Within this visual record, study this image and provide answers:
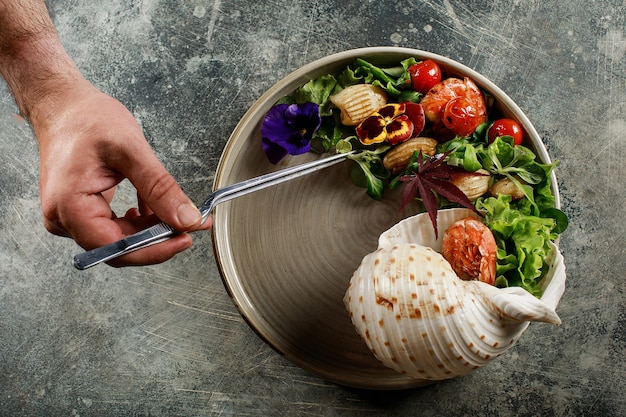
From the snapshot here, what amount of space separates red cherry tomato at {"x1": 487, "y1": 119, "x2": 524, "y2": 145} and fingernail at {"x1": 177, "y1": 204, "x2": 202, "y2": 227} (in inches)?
20.3

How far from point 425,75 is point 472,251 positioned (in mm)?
314

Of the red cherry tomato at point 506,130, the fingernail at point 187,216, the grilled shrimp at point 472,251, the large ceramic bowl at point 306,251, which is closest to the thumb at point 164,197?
the fingernail at point 187,216

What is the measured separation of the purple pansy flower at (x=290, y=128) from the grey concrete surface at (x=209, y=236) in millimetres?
191

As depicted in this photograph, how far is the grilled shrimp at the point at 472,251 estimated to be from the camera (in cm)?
88

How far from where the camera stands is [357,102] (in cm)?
97

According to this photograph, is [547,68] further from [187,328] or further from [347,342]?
[187,328]

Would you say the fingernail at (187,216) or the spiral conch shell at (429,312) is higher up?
the fingernail at (187,216)

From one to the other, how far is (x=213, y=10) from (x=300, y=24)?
185 mm

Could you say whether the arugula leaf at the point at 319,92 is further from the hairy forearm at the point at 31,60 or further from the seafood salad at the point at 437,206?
the hairy forearm at the point at 31,60

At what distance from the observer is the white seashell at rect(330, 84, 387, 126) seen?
0.97m

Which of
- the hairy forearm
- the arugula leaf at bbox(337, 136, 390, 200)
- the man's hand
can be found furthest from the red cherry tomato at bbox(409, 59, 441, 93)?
the hairy forearm

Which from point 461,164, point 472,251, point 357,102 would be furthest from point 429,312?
point 357,102

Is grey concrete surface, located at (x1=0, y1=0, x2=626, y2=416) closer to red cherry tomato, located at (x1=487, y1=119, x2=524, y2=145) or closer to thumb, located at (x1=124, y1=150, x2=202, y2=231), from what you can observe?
red cherry tomato, located at (x1=487, y1=119, x2=524, y2=145)

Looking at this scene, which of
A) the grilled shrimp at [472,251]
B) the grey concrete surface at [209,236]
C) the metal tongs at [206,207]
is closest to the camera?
the metal tongs at [206,207]
